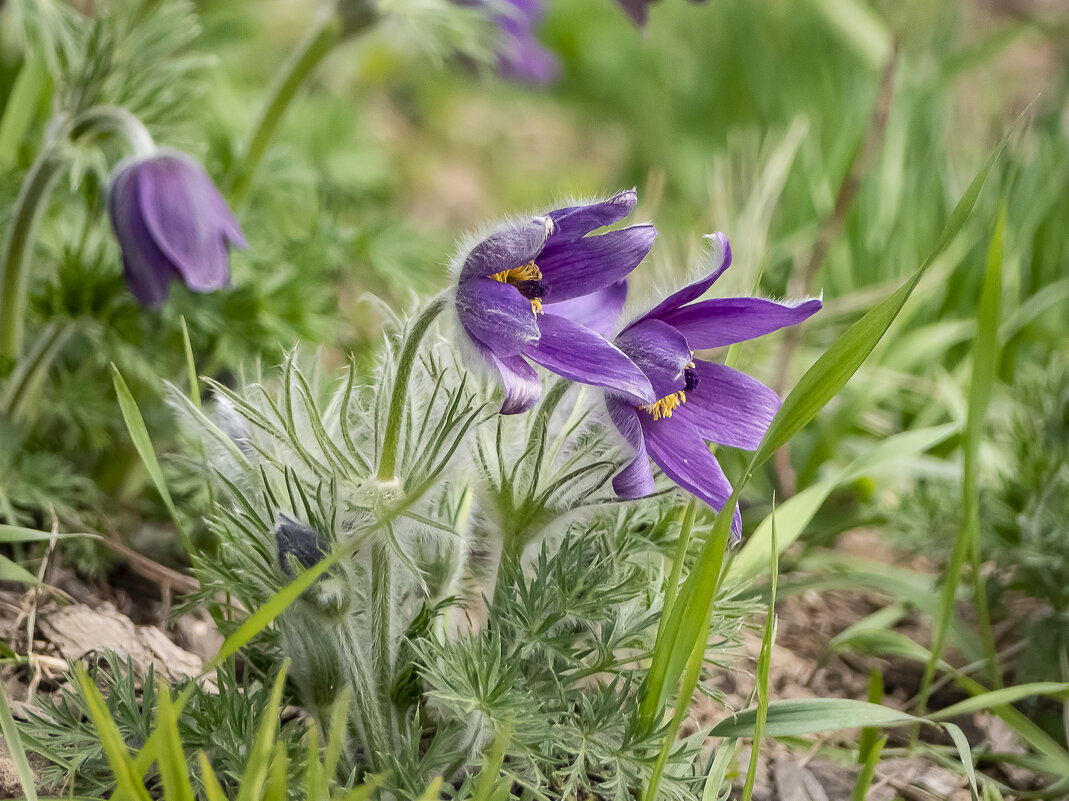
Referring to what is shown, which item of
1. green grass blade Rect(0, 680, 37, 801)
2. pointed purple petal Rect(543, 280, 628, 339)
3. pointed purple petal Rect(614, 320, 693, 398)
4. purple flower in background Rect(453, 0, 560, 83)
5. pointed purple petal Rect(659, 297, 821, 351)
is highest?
purple flower in background Rect(453, 0, 560, 83)

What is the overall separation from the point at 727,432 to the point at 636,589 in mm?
198

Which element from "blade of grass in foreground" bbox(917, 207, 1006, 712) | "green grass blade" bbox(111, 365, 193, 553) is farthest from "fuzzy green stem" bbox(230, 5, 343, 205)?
"blade of grass in foreground" bbox(917, 207, 1006, 712)

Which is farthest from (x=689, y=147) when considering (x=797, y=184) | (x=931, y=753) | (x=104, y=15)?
(x=931, y=753)

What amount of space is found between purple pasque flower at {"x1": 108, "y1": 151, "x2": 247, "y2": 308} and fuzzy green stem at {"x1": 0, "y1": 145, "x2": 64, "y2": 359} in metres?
0.09

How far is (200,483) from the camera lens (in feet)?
4.99

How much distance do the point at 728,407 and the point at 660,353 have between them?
0.49 feet

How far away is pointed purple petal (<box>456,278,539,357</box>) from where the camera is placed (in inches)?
36.4

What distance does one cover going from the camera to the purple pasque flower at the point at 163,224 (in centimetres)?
145

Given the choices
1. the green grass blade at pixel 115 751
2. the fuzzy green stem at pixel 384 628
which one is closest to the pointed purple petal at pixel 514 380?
the fuzzy green stem at pixel 384 628

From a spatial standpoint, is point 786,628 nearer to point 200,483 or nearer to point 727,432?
point 727,432

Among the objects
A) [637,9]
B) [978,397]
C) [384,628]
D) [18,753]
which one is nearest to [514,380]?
[384,628]

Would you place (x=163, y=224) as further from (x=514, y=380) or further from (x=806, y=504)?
(x=806, y=504)

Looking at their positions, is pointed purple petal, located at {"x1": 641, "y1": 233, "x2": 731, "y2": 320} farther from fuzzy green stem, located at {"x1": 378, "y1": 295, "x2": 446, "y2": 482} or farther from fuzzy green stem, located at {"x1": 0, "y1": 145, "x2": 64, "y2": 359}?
fuzzy green stem, located at {"x1": 0, "y1": 145, "x2": 64, "y2": 359}

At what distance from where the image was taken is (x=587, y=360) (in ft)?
3.07
